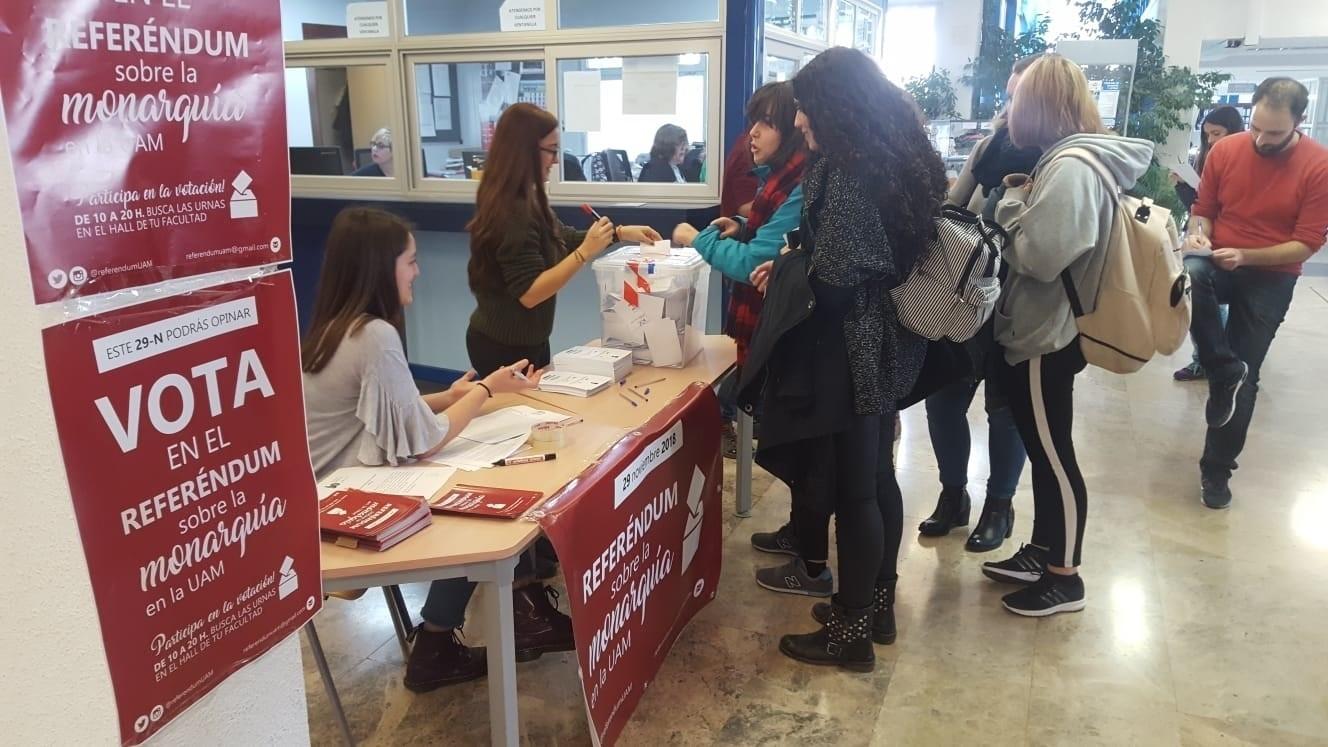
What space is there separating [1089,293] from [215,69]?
2091mm

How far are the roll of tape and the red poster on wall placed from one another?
116 centimetres

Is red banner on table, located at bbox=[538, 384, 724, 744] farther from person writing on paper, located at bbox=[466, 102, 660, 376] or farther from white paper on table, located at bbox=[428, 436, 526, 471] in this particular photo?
person writing on paper, located at bbox=[466, 102, 660, 376]

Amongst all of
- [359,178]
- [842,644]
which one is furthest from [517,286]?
[359,178]

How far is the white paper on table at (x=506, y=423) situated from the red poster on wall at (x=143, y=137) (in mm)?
1211

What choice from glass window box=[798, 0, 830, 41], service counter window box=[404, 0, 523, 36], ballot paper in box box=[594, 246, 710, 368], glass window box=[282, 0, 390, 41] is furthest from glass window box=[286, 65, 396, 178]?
ballot paper in box box=[594, 246, 710, 368]

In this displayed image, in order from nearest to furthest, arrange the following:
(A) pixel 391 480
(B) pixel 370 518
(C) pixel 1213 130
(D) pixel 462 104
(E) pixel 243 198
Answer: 1. (E) pixel 243 198
2. (B) pixel 370 518
3. (A) pixel 391 480
4. (D) pixel 462 104
5. (C) pixel 1213 130

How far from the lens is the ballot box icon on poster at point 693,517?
2320 millimetres

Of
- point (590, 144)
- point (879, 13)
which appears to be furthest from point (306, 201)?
point (879, 13)

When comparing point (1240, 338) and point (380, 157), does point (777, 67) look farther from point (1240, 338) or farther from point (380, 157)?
point (1240, 338)

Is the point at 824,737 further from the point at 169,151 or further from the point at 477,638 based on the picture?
the point at 169,151

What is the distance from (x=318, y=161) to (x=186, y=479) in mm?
4227

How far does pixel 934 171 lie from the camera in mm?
1959

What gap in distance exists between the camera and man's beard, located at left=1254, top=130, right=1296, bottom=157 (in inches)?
127

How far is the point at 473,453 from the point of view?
196 centimetres
